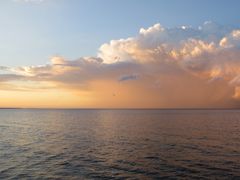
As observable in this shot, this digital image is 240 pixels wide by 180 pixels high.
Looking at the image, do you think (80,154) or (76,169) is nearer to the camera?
(76,169)

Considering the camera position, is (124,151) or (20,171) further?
(124,151)

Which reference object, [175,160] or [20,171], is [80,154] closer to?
[20,171]

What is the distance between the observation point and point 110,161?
39000 millimetres

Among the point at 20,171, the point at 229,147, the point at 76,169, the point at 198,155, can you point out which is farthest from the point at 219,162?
the point at 20,171

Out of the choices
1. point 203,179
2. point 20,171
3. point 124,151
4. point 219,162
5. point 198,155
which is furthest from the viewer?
point 124,151

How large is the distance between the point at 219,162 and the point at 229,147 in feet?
48.3

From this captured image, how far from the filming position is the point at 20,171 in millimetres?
32969

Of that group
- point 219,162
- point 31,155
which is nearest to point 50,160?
point 31,155

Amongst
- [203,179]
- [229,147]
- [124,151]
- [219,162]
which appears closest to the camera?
[203,179]

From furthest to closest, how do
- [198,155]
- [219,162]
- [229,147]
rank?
[229,147] → [198,155] → [219,162]

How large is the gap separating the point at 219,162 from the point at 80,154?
21.8 m

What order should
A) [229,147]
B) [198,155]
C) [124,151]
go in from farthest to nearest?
1. [229,147]
2. [124,151]
3. [198,155]

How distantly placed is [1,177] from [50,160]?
954 cm

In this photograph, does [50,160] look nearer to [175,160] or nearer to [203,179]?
[175,160]
